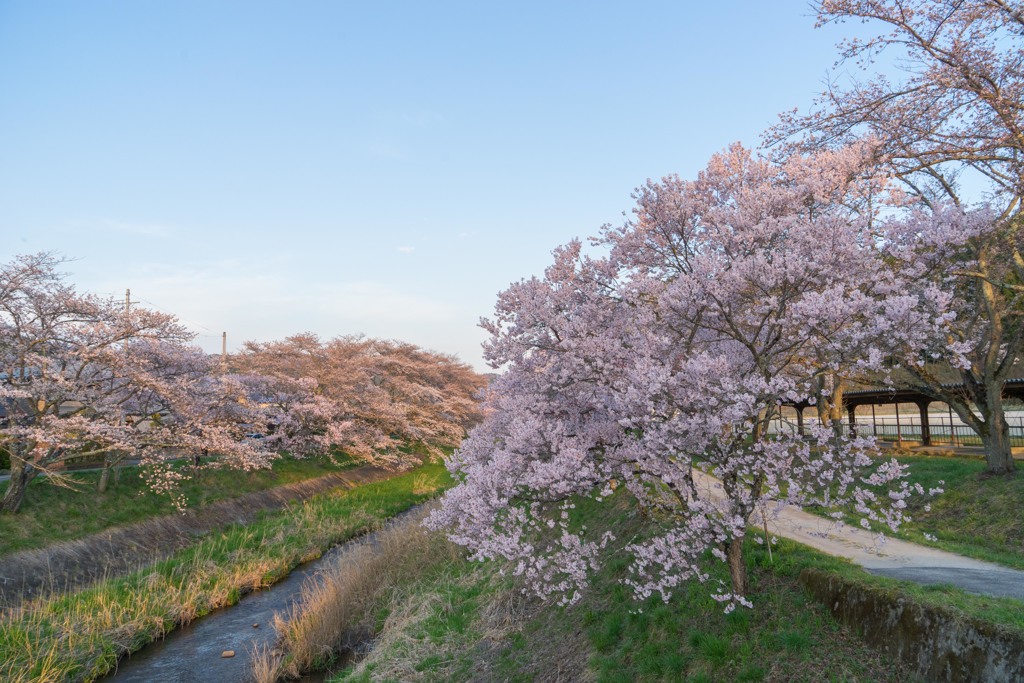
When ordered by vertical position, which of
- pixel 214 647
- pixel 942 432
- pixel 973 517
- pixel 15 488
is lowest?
pixel 214 647

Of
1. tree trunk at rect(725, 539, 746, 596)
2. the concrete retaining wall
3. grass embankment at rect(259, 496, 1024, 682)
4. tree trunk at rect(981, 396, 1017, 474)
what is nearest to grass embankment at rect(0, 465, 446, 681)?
grass embankment at rect(259, 496, 1024, 682)

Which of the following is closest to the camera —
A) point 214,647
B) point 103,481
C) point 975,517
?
point 214,647

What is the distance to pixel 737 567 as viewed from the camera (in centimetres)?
988

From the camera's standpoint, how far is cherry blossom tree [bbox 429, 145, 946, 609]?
8.14 metres

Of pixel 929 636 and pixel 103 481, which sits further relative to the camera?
pixel 103 481

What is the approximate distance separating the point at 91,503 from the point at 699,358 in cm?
2273

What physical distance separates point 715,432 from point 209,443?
64.9 ft

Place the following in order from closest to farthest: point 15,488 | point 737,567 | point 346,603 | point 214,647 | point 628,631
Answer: point 737,567 → point 628,631 → point 214,647 → point 346,603 → point 15,488

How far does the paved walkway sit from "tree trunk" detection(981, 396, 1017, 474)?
21.6 ft

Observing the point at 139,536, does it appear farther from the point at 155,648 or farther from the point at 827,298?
the point at 827,298

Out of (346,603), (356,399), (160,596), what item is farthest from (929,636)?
(356,399)

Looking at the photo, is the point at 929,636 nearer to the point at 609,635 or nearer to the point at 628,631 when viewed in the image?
the point at 628,631

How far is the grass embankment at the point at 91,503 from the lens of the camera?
19.3 m

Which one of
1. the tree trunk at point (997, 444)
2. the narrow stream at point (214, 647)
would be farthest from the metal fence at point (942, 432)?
the narrow stream at point (214, 647)
